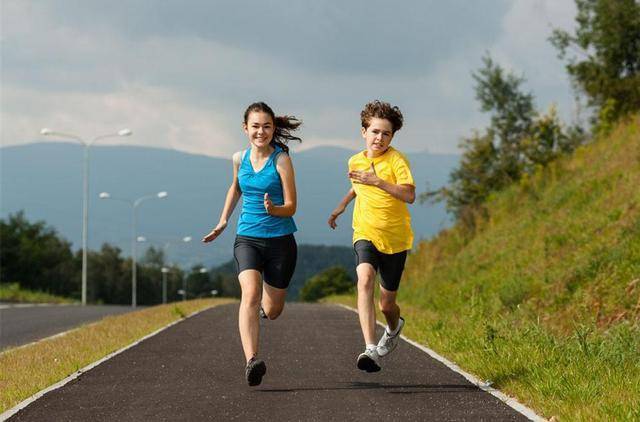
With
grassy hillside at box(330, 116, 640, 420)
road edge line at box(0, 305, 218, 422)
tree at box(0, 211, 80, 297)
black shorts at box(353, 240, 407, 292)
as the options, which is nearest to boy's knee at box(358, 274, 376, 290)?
black shorts at box(353, 240, 407, 292)

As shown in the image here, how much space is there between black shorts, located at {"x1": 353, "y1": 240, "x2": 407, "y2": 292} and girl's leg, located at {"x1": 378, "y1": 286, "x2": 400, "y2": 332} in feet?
0.29

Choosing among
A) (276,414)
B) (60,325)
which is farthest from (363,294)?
(60,325)

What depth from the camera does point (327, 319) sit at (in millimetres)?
17984

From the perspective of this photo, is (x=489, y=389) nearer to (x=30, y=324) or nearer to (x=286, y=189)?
(x=286, y=189)

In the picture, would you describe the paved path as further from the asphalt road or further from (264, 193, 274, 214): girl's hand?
the asphalt road

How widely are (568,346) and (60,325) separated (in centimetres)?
1296

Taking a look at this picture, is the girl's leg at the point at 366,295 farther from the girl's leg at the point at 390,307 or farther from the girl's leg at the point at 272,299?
the girl's leg at the point at 272,299

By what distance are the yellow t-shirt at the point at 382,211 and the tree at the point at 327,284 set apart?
146m

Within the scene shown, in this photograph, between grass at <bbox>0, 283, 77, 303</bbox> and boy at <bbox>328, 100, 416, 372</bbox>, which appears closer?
boy at <bbox>328, 100, 416, 372</bbox>

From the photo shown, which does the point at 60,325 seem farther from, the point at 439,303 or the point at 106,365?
the point at 106,365

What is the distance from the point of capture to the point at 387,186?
823 centimetres

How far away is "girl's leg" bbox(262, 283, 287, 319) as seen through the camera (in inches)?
343

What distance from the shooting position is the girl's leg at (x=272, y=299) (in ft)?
28.6

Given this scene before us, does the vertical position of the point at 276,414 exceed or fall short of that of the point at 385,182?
it falls short
